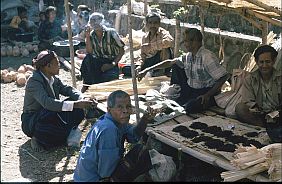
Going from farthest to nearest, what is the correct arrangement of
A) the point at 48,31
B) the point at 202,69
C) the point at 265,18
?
the point at 48,31 < the point at 202,69 < the point at 265,18

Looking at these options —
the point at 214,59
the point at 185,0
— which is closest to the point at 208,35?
the point at 185,0

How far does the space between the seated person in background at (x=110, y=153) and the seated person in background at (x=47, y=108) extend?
150cm

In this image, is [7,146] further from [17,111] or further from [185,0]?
[185,0]

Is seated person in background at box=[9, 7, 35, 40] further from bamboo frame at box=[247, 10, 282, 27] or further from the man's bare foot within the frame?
bamboo frame at box=[247, 10, 282, 27]

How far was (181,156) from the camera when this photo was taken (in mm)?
4680

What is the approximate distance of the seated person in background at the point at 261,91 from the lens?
16.8ft

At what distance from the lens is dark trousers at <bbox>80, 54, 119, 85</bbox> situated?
24.9 feet

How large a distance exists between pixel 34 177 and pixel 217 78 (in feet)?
8.67

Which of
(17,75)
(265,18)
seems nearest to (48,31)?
(17,75)

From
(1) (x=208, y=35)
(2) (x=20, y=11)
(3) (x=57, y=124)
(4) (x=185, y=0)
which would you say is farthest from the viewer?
(2) (x=20, y=11)

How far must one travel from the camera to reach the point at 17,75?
9.37m

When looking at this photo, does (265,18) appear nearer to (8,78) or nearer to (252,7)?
(252,7)

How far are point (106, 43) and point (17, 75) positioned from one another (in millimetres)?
2721

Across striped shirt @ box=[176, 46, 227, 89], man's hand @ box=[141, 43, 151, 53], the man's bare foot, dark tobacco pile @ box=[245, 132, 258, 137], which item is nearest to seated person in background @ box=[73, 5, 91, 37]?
man's hand @ box=[141, 43, 151, 53]
